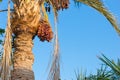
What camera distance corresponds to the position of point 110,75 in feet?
39.0

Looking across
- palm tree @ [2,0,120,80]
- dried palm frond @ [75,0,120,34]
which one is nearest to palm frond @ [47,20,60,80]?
palm tree @ [2,0,120,80]

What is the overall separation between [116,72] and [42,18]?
306 centimetres

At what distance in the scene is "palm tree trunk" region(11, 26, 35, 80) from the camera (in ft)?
29.6

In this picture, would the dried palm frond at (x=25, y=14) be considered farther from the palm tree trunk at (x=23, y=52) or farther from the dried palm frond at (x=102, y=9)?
the dried palm frond at (x=102, y=9)

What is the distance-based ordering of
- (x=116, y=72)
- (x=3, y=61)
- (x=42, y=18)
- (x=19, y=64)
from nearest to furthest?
(x=3, y=61) < (x=19, y=64) < (x=42, y=18) < (x=116, y=72)

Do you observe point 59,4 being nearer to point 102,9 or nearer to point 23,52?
point 102,9

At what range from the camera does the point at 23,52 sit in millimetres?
9211

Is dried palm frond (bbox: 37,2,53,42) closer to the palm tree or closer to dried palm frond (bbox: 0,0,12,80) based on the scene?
the palm tree

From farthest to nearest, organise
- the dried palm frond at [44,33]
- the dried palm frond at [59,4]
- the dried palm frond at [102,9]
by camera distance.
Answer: the dried palm frond at [102,9], the dried palm frond at [59,4], the dried palm frond at [44,33]

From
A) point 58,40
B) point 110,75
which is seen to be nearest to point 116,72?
point 110,75

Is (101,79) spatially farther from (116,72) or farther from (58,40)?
(58,40)

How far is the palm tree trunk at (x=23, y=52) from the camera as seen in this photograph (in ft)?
29.6

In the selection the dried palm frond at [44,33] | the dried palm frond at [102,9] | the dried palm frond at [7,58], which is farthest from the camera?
the dried palm frond at [102,9]

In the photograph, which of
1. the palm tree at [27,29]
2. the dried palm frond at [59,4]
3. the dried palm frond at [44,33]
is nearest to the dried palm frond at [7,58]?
the palm tree at [27,29]
